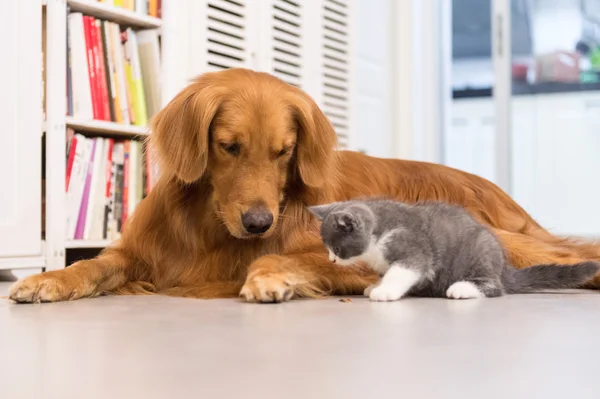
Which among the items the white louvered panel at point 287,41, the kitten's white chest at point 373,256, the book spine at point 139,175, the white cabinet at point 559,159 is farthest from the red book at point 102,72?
the white cabinet at point 559,159

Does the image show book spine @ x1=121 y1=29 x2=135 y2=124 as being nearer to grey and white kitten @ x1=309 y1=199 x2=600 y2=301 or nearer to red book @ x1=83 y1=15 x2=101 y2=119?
red book @ x1=83 y1=15 x2=101 y2=119

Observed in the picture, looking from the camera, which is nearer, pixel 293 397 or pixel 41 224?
pixel 293 397

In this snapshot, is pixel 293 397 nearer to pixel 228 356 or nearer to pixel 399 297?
pixel 228 356

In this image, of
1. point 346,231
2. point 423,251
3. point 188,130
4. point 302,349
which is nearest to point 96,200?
point 188,130

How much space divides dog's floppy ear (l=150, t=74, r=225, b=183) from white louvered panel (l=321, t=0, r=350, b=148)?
7.97ft

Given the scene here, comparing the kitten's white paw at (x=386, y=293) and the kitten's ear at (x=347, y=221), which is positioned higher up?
the kitten's ear at (x=347, y=221)

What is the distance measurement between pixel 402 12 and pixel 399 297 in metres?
4.44

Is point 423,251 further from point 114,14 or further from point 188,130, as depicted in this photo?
point 114,14

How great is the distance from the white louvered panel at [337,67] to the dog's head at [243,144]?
7.80ft

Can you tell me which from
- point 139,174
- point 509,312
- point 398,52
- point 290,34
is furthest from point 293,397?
point 398,52

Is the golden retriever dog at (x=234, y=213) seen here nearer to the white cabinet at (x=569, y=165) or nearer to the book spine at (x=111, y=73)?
the book spine at (x=111, y=73)

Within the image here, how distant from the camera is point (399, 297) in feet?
7.22

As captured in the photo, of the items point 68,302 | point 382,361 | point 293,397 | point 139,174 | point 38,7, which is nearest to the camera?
point 293,397

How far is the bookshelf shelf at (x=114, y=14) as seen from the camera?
10.5 feet
